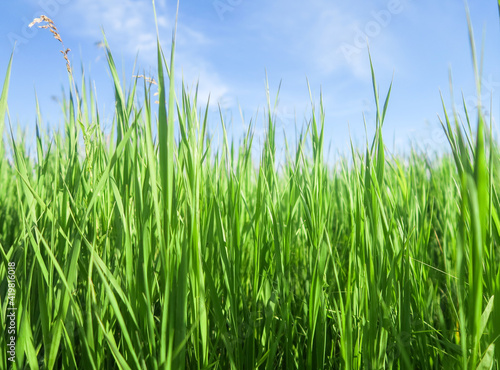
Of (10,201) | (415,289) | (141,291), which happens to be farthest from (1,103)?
(10,201)

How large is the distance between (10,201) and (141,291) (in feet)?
6.37

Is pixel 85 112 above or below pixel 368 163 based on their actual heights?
above

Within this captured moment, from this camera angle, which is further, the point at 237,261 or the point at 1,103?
the point at 237,261

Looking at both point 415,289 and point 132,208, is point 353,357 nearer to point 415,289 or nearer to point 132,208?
point 415,289

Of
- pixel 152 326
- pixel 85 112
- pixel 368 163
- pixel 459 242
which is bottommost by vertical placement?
pixel 152 326

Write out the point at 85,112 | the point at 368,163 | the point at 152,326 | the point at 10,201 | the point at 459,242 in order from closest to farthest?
the point at 459,242 → the point at 152,326 → the point at 368,163 → the point at 85,112 → the point at 10,201

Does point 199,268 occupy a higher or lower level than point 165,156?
lower

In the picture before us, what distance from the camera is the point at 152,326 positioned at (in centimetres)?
61

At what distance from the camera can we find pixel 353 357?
792mm

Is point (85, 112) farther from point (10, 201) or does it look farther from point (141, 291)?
point (10, 201)

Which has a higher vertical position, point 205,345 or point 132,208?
point 132,208

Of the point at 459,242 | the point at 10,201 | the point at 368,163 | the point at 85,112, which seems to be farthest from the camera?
the point at 10,201

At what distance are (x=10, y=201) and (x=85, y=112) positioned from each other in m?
1.49

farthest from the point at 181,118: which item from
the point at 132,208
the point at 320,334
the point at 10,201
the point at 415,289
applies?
the point at 10,201
